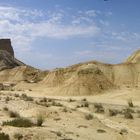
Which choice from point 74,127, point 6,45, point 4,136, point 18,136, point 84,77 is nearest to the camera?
point 4,136

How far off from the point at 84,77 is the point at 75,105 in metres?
23.6

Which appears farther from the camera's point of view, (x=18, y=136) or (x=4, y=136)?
(x=18, y=136)

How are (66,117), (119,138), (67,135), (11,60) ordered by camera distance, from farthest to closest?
(11,60) < (66,117) < (119,138) < (67,135)

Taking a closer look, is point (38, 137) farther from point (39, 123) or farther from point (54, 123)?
point (54, 123)

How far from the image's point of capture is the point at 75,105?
44062 millimetres

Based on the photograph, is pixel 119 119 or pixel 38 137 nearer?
pixel 38 137

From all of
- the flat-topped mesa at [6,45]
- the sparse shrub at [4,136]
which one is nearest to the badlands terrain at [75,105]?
the sparse shrub at [4,136]

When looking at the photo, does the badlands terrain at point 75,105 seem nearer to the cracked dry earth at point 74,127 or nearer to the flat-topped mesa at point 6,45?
the cracked dry earth at point 74,127

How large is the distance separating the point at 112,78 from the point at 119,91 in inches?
609

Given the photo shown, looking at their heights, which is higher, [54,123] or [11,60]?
[11,60]

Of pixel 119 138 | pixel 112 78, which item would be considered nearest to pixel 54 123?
pixel 119 138

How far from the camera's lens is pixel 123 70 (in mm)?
80500

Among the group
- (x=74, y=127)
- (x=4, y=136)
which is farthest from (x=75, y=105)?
(x=4, y=136)

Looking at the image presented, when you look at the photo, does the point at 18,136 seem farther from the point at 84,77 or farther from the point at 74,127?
the point at 84,77
